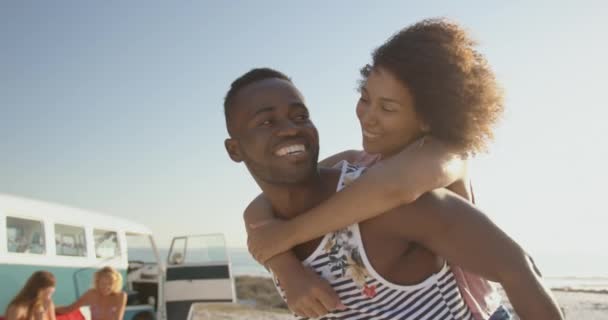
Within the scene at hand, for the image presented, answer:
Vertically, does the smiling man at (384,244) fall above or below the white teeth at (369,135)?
below

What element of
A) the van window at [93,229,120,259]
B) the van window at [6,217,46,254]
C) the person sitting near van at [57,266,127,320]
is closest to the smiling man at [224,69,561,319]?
the van window at [6,217,46,254]

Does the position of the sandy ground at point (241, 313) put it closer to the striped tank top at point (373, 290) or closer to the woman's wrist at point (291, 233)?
the woman's wrist at point (291, 233)

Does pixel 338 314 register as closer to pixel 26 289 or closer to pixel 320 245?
pixel 320 245

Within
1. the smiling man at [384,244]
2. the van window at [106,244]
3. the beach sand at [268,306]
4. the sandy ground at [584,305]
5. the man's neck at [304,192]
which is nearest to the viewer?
the smiling man at [384,244]

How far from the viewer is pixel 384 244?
1540 millimetres

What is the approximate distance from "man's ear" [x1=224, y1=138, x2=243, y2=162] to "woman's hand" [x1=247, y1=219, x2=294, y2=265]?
220 mm

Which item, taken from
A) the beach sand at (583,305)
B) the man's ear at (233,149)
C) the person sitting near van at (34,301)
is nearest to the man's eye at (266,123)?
the man's ear at (233,149)

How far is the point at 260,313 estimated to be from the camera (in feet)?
89.9

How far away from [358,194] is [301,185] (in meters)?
0.28

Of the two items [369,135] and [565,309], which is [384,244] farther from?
[565,309]

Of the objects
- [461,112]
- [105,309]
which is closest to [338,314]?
[461,112]

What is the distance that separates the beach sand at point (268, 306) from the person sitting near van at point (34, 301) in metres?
16.5

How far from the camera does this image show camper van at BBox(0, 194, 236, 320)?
935cm

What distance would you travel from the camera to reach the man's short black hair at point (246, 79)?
1974 mm
